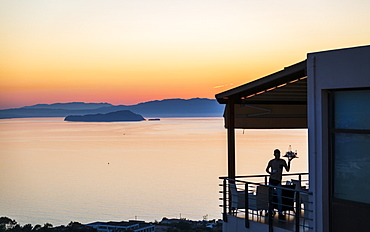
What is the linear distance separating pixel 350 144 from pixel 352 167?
12.1 inches

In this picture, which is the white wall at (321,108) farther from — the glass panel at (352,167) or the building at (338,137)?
the glass panel at (352,167)

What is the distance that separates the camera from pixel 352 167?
6.90 metres

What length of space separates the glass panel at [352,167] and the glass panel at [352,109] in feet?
0.47

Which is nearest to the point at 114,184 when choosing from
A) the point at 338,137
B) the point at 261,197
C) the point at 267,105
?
the point at 267,105

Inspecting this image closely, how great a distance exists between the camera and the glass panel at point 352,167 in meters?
6.72

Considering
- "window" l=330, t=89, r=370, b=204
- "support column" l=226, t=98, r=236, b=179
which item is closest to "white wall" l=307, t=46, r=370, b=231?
"window" l=330, t=89, r=370, b=204

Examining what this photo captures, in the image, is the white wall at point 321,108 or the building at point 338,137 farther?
the white wall at point 321,108

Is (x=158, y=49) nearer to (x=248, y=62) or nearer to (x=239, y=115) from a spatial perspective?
(x=248, y=62)

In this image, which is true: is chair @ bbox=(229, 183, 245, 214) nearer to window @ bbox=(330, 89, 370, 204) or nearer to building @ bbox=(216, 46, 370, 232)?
building @ bbox=(216, 46, 370, 232)

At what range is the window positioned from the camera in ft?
22.0

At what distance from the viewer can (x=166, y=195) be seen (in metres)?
58.9

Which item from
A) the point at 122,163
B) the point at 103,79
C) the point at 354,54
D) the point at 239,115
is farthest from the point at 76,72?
the point at 354,54

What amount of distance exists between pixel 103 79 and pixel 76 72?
34.8 feet

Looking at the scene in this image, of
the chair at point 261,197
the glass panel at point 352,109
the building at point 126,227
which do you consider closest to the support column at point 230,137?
the chair at point 261,197
